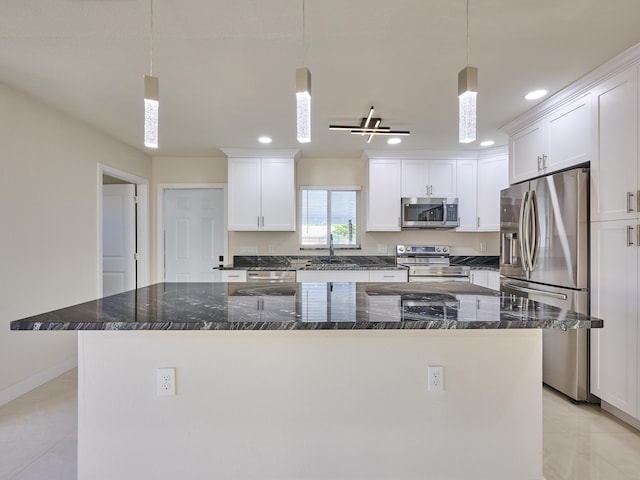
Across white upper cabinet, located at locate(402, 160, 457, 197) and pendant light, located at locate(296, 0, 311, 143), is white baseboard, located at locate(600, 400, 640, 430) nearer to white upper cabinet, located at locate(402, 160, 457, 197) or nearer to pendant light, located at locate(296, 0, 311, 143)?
white upper cabinet, located at locate(402, 160, 457, 197)

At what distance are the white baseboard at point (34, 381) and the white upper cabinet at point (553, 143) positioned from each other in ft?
15.1

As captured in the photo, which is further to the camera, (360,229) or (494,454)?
(360,229)

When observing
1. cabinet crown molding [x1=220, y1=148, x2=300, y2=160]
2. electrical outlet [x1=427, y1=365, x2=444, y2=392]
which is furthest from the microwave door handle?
electrical outlet [x1=427, y1=365, x2=444, y2=392]

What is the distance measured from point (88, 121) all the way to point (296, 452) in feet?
11.2

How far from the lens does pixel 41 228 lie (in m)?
2.73

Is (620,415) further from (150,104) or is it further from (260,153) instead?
(260,153)

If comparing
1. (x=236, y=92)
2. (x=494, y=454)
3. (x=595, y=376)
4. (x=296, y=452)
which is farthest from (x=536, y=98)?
(x=296, y=452)

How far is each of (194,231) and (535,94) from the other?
13.6ft

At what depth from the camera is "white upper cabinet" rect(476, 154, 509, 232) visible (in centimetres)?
408

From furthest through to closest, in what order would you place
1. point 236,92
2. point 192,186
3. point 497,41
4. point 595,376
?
point 192,186 < point 236,92 < point 595,376 < point 497,41

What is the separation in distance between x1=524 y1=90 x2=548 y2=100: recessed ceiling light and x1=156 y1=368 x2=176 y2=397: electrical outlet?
3120 millimetres

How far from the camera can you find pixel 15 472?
1.74 meters

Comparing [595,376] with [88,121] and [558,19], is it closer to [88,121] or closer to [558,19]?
[558,19]

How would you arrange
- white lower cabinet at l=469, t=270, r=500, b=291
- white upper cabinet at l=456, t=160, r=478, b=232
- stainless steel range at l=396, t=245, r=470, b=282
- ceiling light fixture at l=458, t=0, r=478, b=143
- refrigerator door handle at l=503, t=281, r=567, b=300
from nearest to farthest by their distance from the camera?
ceiling light fixture at l=458, t=0, r=478, b=143
refrigerator door handle at l=503, t=281, r=567, b=300
white lower cabinet at l=469, t=270, r=500, b=291
white upper cabinet at l=456, t=160, r=478, b=232
stainless steel range at l=396, t=245, r=470, b=282
